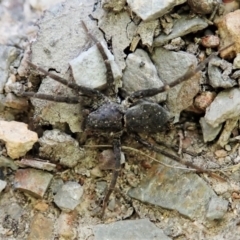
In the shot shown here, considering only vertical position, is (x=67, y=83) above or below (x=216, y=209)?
above

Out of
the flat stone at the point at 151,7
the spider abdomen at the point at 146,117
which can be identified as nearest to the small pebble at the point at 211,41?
the flat stone at the point at 151,7

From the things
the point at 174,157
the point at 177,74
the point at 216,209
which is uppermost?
the point at 177,74

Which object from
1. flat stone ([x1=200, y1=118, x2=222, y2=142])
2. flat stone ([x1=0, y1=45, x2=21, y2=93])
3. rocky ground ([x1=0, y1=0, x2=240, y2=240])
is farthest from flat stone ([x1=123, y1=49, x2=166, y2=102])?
flat stone ([x1=0, y1=45, x2=21, y2=93])

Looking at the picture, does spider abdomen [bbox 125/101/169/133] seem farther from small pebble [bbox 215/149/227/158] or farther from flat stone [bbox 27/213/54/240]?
flat stone [bbox 27/213/54/240]

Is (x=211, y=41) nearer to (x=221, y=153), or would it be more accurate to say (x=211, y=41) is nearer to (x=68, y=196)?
(x=221, y=153)

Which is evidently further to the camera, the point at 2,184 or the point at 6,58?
the point at 6,58

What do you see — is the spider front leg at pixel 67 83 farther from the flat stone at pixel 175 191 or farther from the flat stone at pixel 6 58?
the flat stone at pixel 175 191

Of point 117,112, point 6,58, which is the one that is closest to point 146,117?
point 117,112

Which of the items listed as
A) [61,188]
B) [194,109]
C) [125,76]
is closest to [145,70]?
[125,76]

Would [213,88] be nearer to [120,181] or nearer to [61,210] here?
[120,181]
